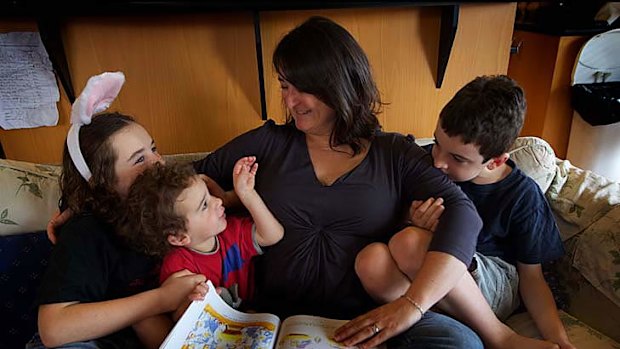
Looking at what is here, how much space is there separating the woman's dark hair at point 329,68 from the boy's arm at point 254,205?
0.80 feet

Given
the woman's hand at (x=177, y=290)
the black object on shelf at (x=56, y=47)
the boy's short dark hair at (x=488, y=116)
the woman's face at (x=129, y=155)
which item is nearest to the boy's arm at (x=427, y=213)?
the boy's short dark hair at (x=488, y=116)

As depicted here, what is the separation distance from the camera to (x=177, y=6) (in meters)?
1.35

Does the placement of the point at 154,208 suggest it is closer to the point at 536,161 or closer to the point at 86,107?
the point at 86,107

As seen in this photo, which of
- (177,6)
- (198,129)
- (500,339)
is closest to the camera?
(500,339)

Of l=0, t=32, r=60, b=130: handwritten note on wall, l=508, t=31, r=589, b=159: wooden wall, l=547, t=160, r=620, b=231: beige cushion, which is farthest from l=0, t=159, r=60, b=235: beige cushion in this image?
l=508, t=31, r=589, b=159: wooden wall

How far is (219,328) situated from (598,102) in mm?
2286

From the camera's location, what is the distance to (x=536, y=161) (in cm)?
138

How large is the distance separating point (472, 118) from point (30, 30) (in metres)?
1.36

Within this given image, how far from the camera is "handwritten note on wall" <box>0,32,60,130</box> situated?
1.47m

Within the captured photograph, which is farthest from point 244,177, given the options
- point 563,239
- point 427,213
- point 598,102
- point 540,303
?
point 598,102

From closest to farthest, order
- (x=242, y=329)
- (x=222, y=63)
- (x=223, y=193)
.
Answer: (x=242, y=329) < (x=223, y=193) < (x=222, y=63)

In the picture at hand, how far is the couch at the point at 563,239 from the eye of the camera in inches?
47.7

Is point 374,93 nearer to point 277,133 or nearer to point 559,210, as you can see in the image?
point 277,133

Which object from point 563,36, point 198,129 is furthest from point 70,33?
point 563,36
